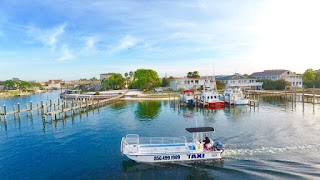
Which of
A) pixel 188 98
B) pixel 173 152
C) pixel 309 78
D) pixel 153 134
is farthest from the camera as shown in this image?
pixel 309 78

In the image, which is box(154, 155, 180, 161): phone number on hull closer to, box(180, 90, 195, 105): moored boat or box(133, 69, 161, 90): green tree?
box(180, 90, 195, 105): moored boat

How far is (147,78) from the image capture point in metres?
114

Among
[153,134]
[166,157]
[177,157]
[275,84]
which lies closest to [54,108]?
[153,134]

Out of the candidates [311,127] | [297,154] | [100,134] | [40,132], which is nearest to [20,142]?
[40,132]

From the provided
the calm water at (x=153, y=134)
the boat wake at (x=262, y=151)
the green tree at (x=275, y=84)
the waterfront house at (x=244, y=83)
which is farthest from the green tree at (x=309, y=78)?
the boat wake at (x=262, y=151)

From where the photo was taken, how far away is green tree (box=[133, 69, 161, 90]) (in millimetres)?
114625

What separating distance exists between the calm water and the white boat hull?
55 centimetres

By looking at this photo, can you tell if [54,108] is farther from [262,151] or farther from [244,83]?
[244,83]

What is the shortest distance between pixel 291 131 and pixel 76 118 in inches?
1566

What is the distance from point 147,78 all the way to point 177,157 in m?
92.1

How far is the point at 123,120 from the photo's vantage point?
4753 cm

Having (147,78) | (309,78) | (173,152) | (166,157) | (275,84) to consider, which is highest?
(147,78)

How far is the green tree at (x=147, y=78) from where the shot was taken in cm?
11462

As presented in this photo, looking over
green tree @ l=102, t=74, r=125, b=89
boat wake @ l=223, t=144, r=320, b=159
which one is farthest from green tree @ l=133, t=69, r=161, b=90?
boat wake @ l=223, t=144, r=320, b=159
